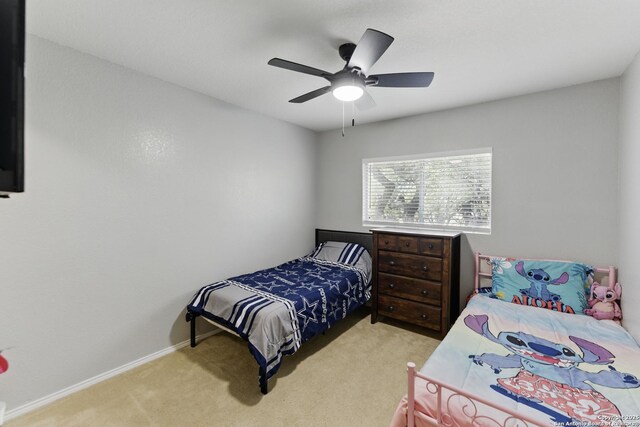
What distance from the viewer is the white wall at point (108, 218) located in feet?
5.95

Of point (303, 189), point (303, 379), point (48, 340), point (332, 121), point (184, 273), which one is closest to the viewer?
point (48, 340)

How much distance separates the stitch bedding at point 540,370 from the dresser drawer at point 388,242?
3.28ft

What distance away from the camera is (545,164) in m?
2.54

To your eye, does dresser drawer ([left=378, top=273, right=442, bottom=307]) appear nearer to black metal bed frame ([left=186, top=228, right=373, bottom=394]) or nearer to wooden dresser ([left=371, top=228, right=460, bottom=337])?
wooden dresser ([left=371, top=228, right=460, bottom=337])

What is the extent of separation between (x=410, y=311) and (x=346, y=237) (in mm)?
1381

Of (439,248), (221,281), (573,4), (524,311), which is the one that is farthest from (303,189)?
(573,4)

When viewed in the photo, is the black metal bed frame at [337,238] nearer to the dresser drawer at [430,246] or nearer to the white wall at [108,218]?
the white wall at [108,218]

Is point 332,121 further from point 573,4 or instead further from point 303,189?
point 573,4

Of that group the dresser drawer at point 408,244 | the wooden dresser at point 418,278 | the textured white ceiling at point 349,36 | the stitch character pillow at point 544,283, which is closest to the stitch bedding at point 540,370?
the stitch character pillow at point 544,283

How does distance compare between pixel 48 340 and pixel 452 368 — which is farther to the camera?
pixel 48 340

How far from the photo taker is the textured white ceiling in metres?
1.53

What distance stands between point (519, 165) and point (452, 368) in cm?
216

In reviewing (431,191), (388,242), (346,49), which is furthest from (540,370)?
(346,49)

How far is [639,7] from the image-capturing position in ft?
4.87
